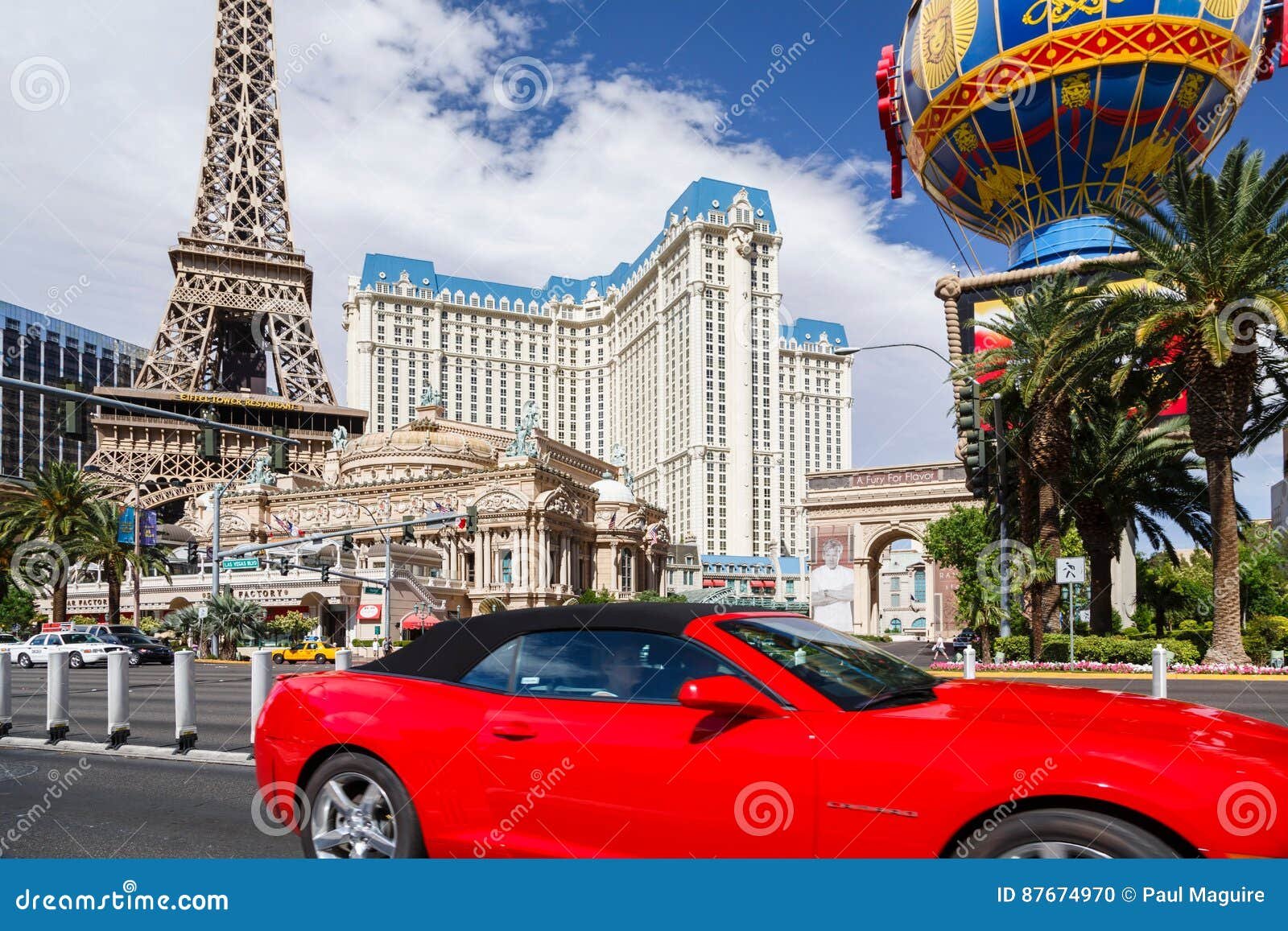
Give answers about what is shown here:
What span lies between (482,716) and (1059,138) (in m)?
42.2

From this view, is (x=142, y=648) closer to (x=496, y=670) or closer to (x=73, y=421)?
(x=73, y=421)

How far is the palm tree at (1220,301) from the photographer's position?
18.1m

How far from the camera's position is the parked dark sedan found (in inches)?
1214

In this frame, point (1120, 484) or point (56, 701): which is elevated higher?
point (1120, 484)

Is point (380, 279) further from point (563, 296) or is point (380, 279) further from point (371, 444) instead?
point (371, 444)

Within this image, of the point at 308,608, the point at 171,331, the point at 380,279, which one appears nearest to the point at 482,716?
the point at 308,608

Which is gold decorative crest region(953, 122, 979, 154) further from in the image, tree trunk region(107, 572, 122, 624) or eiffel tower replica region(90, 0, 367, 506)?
eiffel tower replica region(90, 0, 367, 506)

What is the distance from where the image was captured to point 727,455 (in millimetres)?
114750

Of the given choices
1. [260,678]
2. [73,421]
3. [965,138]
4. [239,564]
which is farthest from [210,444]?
[965,138]

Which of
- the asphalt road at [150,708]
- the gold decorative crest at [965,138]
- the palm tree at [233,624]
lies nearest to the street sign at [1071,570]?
the asphalt road at [150,708]

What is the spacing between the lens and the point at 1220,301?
18391 millimetres

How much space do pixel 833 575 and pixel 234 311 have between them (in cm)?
5689

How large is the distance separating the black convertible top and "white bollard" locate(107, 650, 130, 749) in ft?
20.1

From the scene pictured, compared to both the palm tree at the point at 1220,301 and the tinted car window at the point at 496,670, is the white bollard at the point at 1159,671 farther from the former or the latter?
the palm tree at the point at 1220,301
